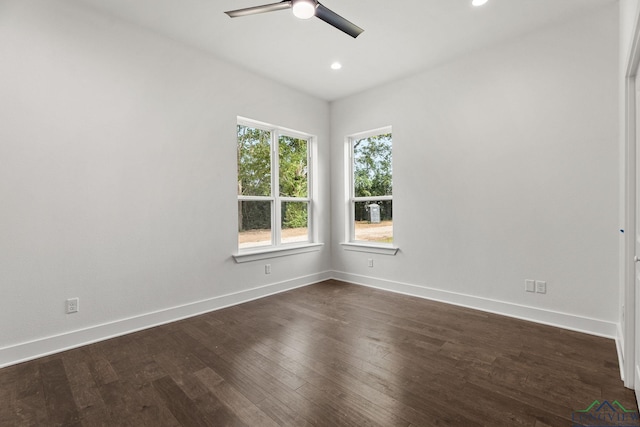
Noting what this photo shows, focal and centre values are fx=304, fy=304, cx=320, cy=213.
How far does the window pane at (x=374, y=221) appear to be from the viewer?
4.39 m

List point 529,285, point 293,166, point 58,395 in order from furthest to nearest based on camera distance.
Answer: point 293,166 < point 529,285 < point 58,395

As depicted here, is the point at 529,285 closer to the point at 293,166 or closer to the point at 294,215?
the point at 294,215

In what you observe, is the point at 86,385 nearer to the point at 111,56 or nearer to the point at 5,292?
the point at 5,292

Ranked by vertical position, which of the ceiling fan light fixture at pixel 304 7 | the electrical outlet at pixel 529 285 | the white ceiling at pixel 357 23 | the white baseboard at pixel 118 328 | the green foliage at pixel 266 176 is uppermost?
the white ceiling at pixel 357 23

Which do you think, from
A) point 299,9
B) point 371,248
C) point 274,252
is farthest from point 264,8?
point 371,248

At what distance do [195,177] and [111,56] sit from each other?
4.28ft

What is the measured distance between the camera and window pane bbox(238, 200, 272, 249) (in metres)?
3.88

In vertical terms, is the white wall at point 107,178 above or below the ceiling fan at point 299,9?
below

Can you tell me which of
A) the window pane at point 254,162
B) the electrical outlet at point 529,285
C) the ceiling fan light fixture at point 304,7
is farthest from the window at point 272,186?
the electrical outlet at point 529,285

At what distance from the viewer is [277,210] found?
14.2ft

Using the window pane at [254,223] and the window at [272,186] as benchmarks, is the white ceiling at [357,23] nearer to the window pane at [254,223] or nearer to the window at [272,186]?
the window at [272,186]

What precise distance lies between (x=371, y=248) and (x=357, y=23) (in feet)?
9.24

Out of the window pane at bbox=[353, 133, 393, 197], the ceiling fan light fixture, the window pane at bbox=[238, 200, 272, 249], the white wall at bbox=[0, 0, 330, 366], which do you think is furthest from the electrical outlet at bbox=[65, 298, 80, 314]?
the window pane at bbox=[353, 133, 393, 197]

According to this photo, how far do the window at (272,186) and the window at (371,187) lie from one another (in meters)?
0.73
